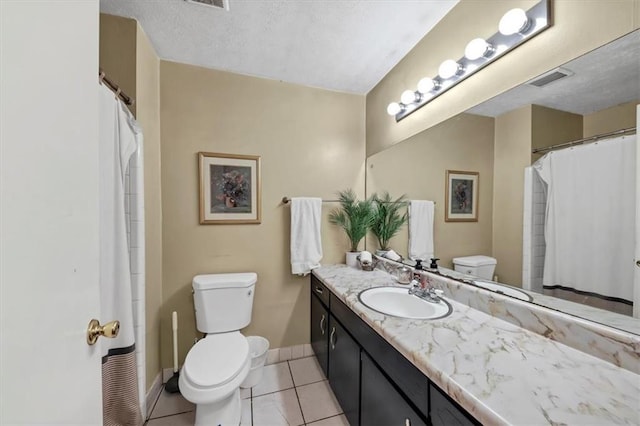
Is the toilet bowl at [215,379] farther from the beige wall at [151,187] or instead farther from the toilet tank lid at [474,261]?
the toilet tank lid at [474,261]

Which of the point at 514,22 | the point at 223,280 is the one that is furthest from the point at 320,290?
the point at 514,22

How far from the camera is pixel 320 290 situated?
Result: 1.88m

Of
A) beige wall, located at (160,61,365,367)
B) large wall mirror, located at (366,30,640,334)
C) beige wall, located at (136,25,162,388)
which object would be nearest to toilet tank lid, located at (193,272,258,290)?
beige wall, located at (160,61,365,367)

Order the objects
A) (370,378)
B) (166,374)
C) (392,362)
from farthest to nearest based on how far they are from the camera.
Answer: (166,374) < (370,378) < (392,362)

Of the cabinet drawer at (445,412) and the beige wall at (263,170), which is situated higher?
the beige wall at (263,170)

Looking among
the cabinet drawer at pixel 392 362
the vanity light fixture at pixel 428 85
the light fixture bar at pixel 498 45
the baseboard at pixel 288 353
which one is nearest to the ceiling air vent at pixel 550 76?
the light fixture bar at pixel 498 45

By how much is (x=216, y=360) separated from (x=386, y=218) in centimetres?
150

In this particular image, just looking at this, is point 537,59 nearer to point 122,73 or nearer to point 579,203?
point 579,203

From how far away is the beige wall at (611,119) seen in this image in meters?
0.76

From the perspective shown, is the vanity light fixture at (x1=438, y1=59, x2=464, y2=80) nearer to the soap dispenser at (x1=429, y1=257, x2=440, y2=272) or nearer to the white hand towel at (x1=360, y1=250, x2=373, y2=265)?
the soap dispenser at (x1=429, y1=257, x2=440, y2=272)

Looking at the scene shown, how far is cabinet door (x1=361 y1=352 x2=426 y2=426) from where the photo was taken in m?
0.85

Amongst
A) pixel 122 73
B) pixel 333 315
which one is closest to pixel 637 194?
pixel 333 315

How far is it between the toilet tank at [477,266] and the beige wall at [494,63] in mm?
822

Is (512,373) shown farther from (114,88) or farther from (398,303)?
(114,88)
